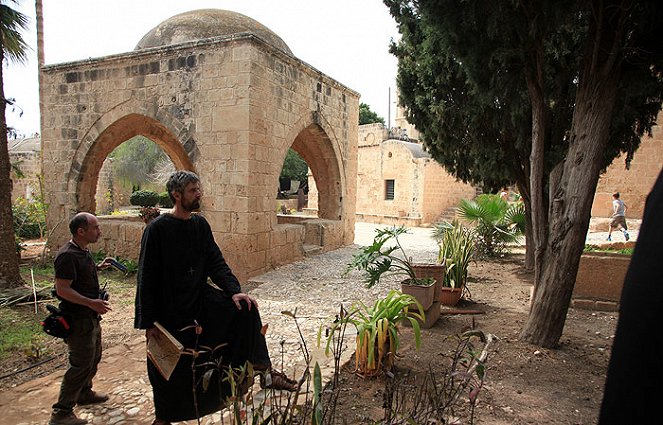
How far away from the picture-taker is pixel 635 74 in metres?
3.86

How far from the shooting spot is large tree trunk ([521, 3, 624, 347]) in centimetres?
371

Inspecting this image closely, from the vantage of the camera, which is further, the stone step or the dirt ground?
the stone step

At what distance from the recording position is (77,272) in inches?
116

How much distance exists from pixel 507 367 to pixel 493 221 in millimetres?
6083

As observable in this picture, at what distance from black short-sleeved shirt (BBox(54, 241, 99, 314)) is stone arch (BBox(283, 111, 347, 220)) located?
7.53m

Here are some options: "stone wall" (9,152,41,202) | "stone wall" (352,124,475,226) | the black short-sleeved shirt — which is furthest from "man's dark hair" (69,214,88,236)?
"stone wall" (9,152,41,202)

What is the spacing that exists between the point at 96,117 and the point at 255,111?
12.5 feet

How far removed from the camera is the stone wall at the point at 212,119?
730 cm

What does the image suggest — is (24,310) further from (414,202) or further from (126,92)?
(414,202)

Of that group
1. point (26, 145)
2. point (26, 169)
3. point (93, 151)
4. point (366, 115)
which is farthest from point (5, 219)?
point (366, 115)

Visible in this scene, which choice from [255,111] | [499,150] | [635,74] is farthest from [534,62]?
[255,111]

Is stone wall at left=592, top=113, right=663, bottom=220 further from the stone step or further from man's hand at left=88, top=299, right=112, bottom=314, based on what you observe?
man's hand at left=88, top=299, right=112, bottom=314

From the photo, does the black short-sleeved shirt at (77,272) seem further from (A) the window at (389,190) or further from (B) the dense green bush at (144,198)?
(B) the dense green bush at (144,198)

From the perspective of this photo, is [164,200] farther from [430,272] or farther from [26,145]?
[430,272]
